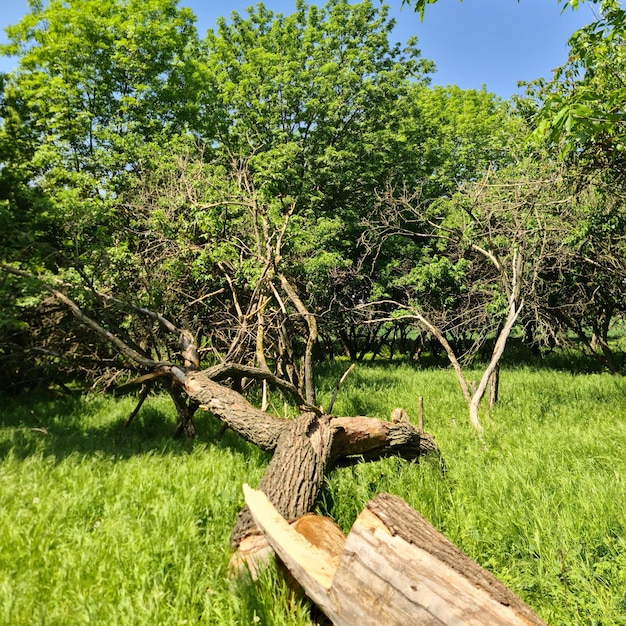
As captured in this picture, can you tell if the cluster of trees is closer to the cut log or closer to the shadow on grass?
the shadow on grass

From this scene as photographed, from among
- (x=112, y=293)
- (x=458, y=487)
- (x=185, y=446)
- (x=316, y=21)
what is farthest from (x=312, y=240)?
(x=316, y=21)

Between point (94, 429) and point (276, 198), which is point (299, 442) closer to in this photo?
point (94, 429)

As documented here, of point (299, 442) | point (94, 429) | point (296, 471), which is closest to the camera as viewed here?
point (296, 471)

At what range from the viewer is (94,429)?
6691 millimetres

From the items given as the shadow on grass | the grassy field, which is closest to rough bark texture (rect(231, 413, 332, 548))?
the grassy field

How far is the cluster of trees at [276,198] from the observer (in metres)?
6.58

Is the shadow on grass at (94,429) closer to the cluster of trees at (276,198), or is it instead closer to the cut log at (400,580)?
the cluster of trees at (276,198)

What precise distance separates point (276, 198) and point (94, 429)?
6.17 metres

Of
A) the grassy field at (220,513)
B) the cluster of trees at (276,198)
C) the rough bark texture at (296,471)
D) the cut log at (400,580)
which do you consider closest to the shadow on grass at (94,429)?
the grassy field at (220,513)

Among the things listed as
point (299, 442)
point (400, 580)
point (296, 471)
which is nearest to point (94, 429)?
point (299, 442)

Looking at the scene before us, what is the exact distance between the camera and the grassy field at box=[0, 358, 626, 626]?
262 cm

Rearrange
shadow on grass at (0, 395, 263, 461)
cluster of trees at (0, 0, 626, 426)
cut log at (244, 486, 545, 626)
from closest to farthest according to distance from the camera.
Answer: cut log at (244, 486, 545, 626) → shadow on grass at (0, 395, 263, 461) → cluster of trees at (0, 0, 626, 426)

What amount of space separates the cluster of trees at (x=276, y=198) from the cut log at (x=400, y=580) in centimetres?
328

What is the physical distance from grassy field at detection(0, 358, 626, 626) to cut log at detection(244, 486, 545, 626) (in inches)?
13.1
